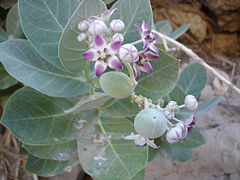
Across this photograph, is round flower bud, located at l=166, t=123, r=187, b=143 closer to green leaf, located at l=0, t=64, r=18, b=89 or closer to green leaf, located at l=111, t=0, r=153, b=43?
green leaf, located at l=111, t=0, r=153, b=43

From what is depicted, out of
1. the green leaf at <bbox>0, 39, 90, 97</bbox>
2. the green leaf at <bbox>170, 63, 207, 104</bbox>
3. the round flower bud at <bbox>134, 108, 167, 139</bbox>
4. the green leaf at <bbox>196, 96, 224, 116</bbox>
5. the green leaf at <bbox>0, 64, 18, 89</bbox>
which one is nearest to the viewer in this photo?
the round flower bud at <bbox>134, 108, 167, 139</bbox>

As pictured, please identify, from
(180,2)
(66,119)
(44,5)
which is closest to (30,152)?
(66,119)

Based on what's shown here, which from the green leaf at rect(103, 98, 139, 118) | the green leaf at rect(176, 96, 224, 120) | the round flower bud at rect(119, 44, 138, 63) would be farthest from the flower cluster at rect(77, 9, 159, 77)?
the green leaf at rect(176, 96, 224, 120)

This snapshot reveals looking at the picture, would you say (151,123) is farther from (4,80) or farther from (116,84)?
(4,80)

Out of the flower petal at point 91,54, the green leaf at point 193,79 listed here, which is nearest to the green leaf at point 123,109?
the flower petal at point 91,54

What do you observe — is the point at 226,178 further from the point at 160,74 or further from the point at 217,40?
the point at 217,40

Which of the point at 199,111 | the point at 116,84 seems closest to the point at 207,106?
the point at 199,111

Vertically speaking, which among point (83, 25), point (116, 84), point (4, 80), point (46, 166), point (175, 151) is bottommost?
point (175, 151)
